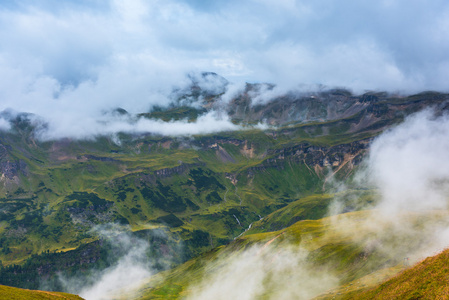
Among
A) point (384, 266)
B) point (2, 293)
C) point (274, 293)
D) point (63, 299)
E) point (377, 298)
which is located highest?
point (2, 293)

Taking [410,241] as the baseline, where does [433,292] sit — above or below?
above

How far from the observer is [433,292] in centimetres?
6038

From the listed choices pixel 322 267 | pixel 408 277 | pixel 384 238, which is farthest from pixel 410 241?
pixel 408 277

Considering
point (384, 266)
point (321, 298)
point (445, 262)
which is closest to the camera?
point (445, 262)

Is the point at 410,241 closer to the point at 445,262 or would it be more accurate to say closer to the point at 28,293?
the point at 445,262

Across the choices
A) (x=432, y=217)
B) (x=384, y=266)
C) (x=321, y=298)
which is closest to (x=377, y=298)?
(x=321, y=298)

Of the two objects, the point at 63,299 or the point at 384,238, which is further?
the point at 384,238

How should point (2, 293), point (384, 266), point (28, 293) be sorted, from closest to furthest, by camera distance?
point (2, 293) → point (28, 293) → point (384, 266)

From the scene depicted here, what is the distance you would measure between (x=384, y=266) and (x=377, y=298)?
9112 centimetres

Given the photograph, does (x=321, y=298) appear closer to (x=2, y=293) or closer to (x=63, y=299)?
(x=63, y=299)

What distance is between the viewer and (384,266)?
15550 centimetres

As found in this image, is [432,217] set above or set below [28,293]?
below

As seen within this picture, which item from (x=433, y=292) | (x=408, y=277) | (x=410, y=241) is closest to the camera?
(x=433, y=292)

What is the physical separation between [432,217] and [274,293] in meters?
111
